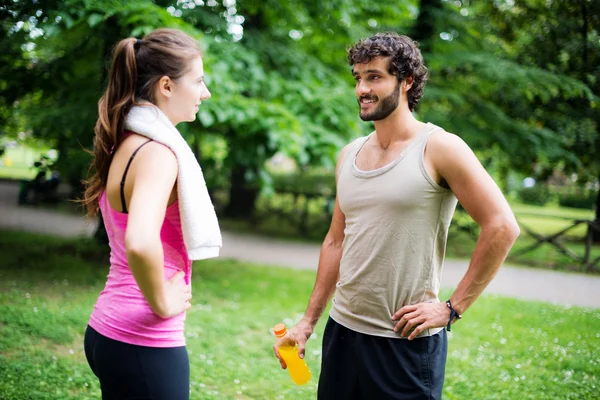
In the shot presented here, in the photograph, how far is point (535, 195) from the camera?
63.5 feet

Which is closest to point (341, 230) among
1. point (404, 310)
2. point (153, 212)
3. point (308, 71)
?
point (404, 310)

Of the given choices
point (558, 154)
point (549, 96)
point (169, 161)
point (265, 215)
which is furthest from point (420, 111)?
point (169, 161)

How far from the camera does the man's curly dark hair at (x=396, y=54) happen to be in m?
2.37

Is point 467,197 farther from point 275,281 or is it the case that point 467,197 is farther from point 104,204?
point 275,281

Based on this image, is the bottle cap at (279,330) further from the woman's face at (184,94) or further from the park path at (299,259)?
the park path at (299,259)

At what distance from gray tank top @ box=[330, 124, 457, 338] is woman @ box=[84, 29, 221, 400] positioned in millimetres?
706

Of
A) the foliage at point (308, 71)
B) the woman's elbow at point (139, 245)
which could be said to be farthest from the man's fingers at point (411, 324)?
the foliage at point (308, 71)

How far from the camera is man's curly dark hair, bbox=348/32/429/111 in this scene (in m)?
2.37

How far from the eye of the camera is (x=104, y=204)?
1.95m

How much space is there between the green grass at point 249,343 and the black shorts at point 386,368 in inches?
88.9

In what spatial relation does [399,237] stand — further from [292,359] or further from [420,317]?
[292,359]

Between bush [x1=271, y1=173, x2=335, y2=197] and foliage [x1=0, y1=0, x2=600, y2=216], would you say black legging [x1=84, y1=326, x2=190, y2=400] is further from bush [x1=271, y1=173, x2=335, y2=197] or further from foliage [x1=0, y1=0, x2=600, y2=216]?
bush [x1=271, y1=173, x2=335, y2=197]

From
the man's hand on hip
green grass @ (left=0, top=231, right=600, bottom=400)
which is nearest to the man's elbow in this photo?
the man's hand on hip

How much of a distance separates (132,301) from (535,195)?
1951 cm
